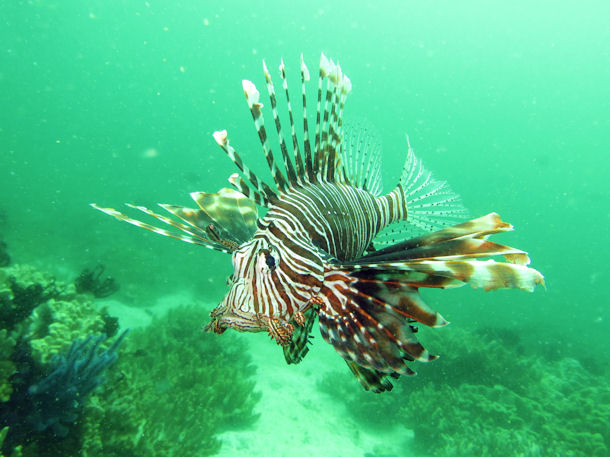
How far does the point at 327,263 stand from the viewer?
1708 millimetres

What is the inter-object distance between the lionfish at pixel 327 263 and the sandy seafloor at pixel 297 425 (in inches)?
173

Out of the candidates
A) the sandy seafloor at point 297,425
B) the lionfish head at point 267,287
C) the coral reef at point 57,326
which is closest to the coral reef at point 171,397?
the sandy seafloor at point 297,425

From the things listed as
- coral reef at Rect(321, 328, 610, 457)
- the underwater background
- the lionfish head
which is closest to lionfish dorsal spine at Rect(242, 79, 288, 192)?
the lionfish head

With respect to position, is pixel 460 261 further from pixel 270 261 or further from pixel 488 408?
pixel 488 408

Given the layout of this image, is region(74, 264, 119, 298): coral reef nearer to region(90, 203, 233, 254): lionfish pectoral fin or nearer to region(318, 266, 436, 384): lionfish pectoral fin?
region(90, 203, 233, 254): lionfish pectoral fin

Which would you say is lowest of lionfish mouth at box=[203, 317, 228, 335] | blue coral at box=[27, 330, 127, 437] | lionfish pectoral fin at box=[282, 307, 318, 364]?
blue coral at box=[27, 330, 127, 437]

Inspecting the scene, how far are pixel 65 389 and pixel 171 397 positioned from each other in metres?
2.28

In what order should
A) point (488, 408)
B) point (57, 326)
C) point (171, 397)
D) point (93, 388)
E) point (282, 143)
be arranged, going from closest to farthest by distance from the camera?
1. point (282, 143)
2. point (93, 388)
3. point (57, 326)
4. point (171, 397)
5. point (488, 408)

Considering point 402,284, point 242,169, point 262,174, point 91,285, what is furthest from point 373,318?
point 262,174

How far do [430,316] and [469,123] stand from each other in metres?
96.5

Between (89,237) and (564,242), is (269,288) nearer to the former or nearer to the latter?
(89,237)

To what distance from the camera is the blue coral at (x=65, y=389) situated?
2.80 metres

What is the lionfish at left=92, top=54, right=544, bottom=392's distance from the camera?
1386 mm

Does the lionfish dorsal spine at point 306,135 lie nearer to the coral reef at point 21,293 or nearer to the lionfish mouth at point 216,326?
the lionfish mouth at point 216,326
